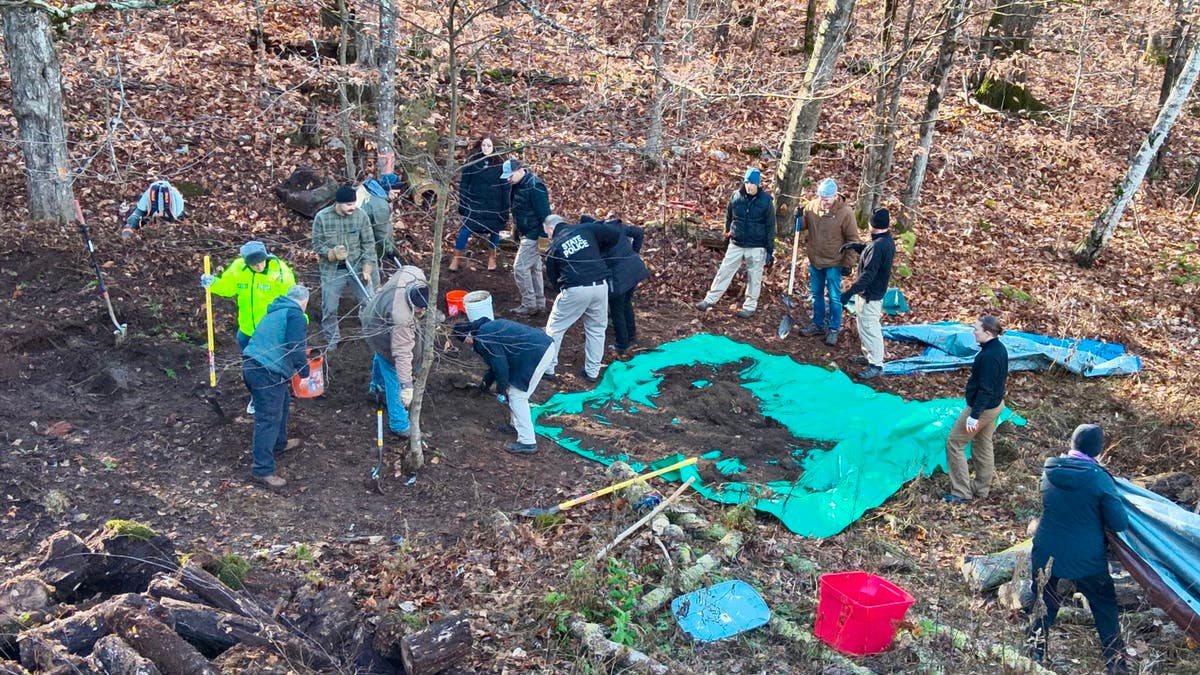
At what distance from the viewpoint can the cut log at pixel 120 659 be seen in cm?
428

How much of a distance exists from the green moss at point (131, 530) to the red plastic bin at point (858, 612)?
4.16 m

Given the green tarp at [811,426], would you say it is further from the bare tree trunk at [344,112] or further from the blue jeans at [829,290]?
the bare tree trunk at [344,112]

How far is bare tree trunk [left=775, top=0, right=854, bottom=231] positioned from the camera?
35.9ft

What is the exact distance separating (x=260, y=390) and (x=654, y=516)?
3.12 metres

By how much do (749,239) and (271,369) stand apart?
5775 millimetres

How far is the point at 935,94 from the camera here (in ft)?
38.8

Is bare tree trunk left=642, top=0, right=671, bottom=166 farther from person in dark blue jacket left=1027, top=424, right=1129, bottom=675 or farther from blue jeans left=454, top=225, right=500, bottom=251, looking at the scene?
person in dark blue jacket left=1027, top=424, right=1129, bottom=675

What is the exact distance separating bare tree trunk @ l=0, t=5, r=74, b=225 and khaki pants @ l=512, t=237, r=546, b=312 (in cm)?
510

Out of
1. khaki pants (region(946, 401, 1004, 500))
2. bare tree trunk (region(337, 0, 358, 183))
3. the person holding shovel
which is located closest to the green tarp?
khaki pants (region(946, 401, 1004, 500))

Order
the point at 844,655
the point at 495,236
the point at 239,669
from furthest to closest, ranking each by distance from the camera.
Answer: the point at 495,236 → the point at 844,655 → the point at 239,669

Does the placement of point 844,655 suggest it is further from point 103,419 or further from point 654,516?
point 103,419

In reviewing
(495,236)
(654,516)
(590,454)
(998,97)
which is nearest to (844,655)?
(654,516)

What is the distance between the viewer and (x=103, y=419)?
7.52 meters

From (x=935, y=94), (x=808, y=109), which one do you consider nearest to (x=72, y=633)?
(x=808, y=109)
